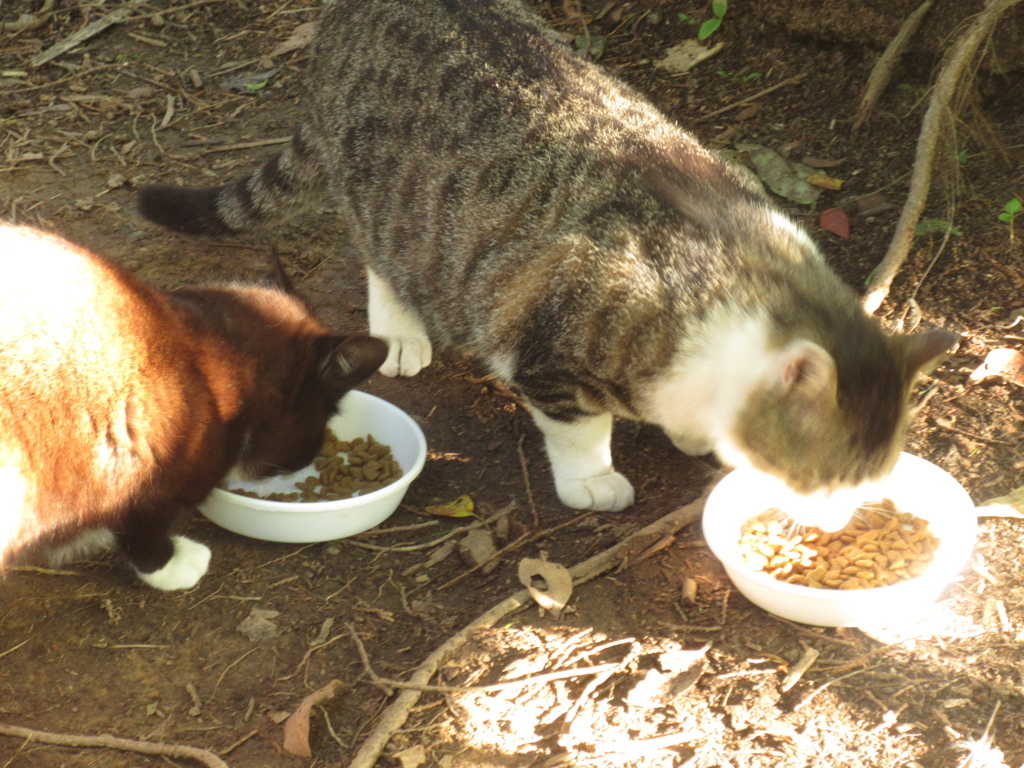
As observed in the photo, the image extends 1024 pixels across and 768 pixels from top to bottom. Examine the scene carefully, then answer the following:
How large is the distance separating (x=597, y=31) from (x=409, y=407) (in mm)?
2491

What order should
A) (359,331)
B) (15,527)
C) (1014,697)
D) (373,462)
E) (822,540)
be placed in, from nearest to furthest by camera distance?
(1014,697) < (15,527) < (822,540) < (373,462) < (359,331)

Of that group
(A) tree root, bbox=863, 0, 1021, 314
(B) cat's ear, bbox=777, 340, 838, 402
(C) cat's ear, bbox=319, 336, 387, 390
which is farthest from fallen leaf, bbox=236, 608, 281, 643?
(A) tree root, bbox=863, 0, 1021, 314

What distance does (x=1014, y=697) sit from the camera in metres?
2.35

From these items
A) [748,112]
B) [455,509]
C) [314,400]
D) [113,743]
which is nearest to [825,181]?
[748,112]

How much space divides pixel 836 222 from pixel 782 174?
0.39 m

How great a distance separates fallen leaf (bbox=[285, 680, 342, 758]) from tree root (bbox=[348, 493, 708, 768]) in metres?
0.14

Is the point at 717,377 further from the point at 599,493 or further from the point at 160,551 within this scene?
the point at 160,551

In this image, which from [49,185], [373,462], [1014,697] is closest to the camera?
[1014,697]

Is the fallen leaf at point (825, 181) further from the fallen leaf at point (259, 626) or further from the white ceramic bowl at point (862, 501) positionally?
the fallen leaf at point (259, 626)

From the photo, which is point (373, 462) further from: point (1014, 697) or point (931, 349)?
point (1014, 697)

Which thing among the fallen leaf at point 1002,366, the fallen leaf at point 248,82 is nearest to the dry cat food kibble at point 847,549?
the fallen leaf at point 1002,366

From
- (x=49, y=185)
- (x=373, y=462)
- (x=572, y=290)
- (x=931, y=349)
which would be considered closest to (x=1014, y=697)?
(x=931, y=349)

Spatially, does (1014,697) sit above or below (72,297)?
below

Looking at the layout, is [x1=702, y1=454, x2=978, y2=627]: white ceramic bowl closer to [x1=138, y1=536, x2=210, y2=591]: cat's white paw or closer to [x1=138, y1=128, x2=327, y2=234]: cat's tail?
[x1=138, y1=536, x2=210, y2=591]: cat's white paw
